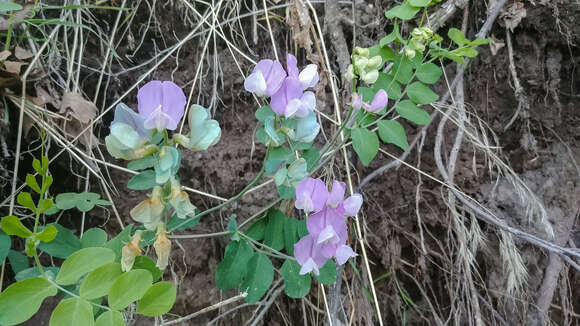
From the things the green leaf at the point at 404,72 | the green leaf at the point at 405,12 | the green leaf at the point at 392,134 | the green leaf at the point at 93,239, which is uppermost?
the green leaf at the point at 405,12

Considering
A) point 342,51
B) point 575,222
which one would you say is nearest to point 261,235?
point 342,51

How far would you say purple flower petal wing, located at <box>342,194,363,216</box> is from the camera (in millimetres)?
861

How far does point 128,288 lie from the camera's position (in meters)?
0.73

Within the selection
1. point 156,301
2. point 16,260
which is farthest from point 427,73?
point 16,260

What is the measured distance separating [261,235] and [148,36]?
0.81m

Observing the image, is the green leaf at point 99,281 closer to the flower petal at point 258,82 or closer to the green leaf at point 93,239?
the green leaf at point 93,239

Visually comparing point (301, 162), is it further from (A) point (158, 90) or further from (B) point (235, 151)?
(B) point (235, 151)

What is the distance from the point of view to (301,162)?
809 mm

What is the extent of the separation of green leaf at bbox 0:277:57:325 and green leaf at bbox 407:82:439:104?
0.84 metres

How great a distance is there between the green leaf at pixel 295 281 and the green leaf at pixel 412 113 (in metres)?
0.42

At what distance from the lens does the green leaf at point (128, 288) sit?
72 centimetres

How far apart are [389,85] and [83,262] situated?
75 centimetres

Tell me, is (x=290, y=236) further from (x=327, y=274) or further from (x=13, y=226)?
(x=13, y=226)

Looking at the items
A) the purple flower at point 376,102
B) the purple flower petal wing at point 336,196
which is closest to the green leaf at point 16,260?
the purple flower petal wing at point 336,196
